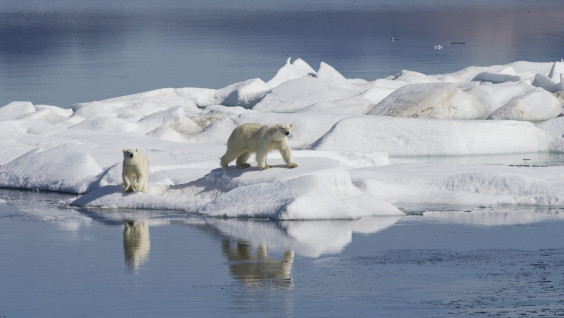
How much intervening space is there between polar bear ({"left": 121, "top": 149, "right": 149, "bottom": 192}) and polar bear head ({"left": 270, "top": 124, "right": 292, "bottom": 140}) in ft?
5.55

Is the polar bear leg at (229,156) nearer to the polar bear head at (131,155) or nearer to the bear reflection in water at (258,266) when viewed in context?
the polar bear head at (131,155)

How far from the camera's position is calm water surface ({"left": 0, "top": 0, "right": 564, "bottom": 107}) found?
36.8 meters

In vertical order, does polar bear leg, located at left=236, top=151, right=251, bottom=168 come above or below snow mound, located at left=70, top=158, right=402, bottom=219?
above

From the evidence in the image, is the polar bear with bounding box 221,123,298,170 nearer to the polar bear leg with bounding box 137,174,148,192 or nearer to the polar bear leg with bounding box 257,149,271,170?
the polar bear leg with bounding box 257,149,271,170

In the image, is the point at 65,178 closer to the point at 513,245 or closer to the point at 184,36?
the point at 513,245

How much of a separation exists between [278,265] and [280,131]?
9.93 ft

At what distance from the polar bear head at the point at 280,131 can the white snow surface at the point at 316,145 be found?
48cm

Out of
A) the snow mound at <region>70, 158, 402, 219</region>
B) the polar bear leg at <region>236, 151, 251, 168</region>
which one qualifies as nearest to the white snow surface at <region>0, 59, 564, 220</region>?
the snow mound at <region>70, 158, 402, 219</region>

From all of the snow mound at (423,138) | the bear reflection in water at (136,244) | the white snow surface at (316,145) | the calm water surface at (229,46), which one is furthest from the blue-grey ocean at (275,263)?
the calm water surface at (229,46)

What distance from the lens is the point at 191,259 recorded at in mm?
11852

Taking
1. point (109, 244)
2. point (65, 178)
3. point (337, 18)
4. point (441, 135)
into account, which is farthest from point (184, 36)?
point (109, 244)

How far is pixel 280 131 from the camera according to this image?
1416 centimetres

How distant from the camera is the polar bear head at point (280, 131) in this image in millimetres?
14117

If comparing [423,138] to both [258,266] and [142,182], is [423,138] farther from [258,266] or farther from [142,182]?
[258,266]
